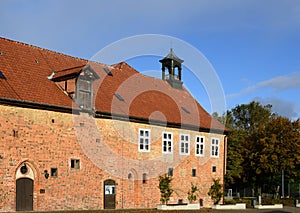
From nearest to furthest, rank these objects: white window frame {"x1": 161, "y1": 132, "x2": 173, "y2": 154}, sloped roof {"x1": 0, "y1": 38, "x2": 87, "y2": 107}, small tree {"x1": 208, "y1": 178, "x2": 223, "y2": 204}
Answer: sloped roof {"x1": 0, "y1": 38, "x2": 87, "y2": 107}, white window frame {"x1": 161, "y1": 132, "x2": 173, "y2": 154}, small tree {"x1": 208, "y1": 178, "x2": 223, "y2": 204}

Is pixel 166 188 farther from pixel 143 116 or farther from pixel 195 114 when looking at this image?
A: pixel 195 114

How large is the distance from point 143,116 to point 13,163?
9945mm

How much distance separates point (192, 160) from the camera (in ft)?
107

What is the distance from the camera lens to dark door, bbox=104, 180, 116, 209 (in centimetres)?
2595

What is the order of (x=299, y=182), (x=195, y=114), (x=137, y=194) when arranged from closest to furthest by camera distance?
1. (x=137, y=194)
2. (x=195, y=114)
3. (x=299, y=182)

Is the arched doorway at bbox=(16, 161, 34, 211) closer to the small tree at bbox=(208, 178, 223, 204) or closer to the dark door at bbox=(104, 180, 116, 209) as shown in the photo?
the dark door at bbox=(104, 180, 116, 209)

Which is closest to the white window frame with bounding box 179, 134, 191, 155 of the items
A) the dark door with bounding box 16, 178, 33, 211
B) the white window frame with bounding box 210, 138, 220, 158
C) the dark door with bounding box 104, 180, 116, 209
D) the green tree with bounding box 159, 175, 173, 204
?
the white window frame with bounding box 210, 138, 220, 158

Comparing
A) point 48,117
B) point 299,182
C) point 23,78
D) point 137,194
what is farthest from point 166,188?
point 299,182

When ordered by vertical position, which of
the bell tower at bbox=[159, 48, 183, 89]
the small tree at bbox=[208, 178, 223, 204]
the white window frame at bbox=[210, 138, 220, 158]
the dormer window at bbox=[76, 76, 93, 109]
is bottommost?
the small tree at bbox=[208, 178, 223, 204]

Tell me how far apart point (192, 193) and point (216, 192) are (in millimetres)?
2665

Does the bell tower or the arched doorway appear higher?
the bell tower

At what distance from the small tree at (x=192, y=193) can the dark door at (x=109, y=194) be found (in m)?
6.73

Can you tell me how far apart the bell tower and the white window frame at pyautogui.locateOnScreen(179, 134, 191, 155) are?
259 inches

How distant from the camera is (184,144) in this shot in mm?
31797
